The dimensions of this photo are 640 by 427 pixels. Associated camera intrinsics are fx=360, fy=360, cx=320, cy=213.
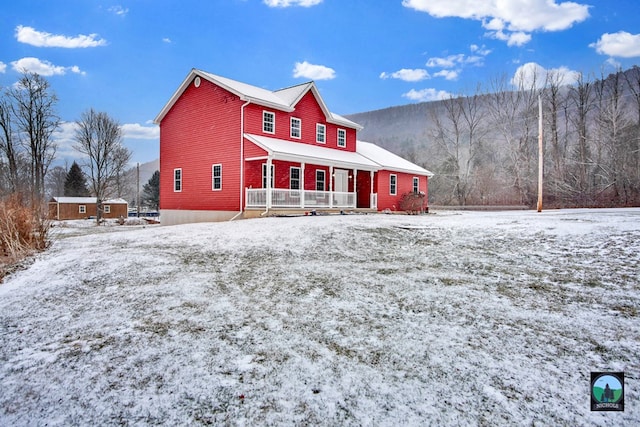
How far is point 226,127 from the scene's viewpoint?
714 inches

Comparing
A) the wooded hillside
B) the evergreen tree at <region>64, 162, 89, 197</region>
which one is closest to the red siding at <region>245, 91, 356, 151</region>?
the wooded hillside

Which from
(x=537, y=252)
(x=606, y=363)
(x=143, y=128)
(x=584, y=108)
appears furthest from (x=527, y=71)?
(x=143, y=128)

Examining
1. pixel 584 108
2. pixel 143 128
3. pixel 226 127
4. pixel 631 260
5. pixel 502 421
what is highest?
pixel 143 128

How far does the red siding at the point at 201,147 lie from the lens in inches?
699

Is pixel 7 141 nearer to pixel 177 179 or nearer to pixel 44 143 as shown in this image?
pixel 44 143

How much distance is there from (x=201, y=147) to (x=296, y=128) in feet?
17.3

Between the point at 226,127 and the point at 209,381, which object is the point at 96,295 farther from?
the point at 226,127

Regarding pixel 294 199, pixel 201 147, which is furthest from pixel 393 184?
pixel 201 147

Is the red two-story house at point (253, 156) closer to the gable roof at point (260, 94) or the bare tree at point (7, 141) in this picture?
the gable roof at point (260, 94)

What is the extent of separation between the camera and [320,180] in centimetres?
2100

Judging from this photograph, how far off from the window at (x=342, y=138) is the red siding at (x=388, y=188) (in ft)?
9.78

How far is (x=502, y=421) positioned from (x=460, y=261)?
4.40 m

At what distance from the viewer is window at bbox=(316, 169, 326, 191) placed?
20812mm

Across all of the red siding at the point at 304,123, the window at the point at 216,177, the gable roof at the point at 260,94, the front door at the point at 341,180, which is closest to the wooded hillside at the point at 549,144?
the front door at the point at 341,180
